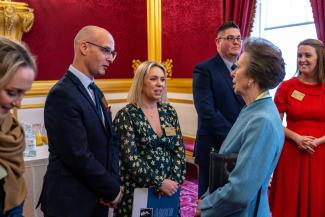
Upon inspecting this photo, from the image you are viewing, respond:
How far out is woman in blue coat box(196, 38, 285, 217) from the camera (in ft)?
4.65

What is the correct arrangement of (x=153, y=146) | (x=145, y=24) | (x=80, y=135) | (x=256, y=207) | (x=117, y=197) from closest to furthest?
(x=256, y=207) → (x=80, y=135) → (x=117, y=197) → (x=153, y=146) → (x=145, y=24)

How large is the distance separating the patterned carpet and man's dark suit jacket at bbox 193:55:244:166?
110 centimetres

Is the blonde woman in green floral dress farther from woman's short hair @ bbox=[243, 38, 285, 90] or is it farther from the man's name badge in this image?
woman's short hair @ bbox=[243, 38, 285, 90]

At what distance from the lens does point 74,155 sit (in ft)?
5.84

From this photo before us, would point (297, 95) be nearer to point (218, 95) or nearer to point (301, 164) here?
point (301, 164)

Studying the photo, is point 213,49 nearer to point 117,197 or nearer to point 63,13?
point 63,13

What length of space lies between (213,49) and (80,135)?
355cm

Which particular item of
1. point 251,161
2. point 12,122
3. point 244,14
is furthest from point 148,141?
point 244,14

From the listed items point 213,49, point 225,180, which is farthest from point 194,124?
point 225,180

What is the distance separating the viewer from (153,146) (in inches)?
90.0

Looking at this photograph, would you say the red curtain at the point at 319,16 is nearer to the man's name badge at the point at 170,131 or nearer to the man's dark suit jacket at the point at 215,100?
the man's dark suit jacket at the point at 215,100

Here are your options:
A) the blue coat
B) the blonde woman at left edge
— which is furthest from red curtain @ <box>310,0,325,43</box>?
the blonde woman at left edge

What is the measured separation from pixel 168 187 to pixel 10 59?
1.38 metres

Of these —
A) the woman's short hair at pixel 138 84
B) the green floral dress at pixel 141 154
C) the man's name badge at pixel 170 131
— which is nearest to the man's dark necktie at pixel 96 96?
the green floral dress at pixel 141 154
